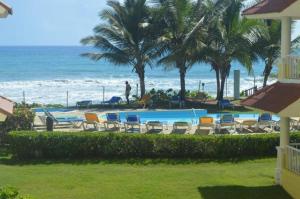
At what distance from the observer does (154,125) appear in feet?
74.7

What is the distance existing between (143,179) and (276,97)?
4435 millimetres

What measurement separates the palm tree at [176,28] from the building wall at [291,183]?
1769cm

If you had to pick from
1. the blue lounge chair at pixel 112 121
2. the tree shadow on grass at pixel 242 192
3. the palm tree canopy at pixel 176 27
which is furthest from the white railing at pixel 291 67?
the palm tree canopy at pixel 176 27

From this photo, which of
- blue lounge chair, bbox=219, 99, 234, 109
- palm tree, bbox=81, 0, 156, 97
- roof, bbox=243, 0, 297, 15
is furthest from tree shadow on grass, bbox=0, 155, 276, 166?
palm tree, bbox=81, 0, 156, 97

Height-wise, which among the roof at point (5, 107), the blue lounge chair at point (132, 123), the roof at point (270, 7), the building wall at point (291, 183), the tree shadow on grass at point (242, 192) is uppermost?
the roof at point (270, 7)

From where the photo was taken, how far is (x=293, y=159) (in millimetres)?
14062

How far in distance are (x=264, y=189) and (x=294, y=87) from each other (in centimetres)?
287

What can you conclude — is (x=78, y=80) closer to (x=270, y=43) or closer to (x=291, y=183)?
(x=270, y=43)

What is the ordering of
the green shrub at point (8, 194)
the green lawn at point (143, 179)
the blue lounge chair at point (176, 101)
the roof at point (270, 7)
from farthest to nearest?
the blue lounge chair at point (176, 101) < the green lawn at point (143, 179) < the roof at point (270, 7) < the green shrub at point (8, 194)

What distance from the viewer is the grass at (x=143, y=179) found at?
14109 mm

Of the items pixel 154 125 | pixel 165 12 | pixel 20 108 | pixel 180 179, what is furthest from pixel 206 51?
pixel 180 179

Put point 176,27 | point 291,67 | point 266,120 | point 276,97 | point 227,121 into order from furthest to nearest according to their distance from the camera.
→ 1. point 176,27
2. point 266,120
3. point 227,121
4. point 291,67
5. point 276,97

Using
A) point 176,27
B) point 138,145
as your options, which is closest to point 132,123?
point 138,145

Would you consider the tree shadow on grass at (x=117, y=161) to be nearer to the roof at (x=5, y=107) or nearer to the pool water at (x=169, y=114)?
the roof at (x=5, y=107)
